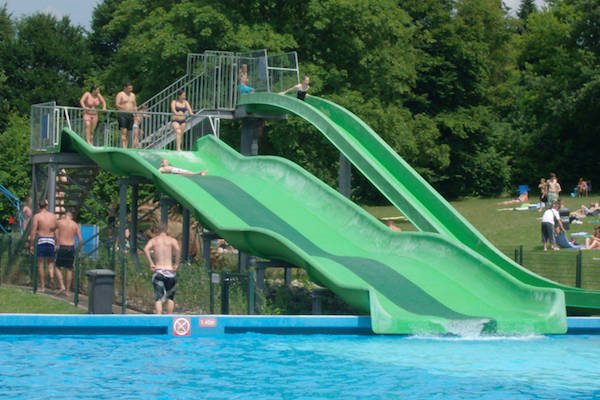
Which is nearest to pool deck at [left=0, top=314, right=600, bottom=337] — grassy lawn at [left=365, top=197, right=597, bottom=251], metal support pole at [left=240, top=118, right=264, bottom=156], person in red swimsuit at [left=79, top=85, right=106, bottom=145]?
person in red swimsuit at [left=79, top=85, right=106, bottom=145]

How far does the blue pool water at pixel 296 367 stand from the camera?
10.8 metres

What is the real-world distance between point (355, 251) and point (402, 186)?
304 cm

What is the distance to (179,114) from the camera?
2381 centimetres

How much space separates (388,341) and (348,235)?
4.56 metres

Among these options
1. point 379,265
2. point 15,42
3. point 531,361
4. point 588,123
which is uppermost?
point 15,42

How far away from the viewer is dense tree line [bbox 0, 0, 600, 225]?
34.2m

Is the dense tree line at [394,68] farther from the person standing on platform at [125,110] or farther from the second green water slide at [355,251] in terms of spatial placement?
the second green water slide at [355,251]

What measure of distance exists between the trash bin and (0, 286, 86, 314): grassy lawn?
152 cm

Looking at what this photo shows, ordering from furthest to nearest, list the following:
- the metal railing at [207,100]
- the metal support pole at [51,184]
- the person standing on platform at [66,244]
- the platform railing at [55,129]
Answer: the metal railing at [207,100] → the metal support pole at [51,184] → the platform railing at [55,129] → the person standing on platform at [66,244]

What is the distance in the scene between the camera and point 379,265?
56.5 feet

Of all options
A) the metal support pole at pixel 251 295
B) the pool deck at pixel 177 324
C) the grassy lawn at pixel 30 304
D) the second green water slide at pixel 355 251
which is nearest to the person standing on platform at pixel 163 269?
the metal support pole at pixel 251 295

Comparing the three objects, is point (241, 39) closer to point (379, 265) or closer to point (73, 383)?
point (379, 265)

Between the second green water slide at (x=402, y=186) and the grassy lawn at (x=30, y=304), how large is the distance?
691 cm

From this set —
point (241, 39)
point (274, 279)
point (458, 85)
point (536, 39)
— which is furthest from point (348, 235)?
point (536, 39)
